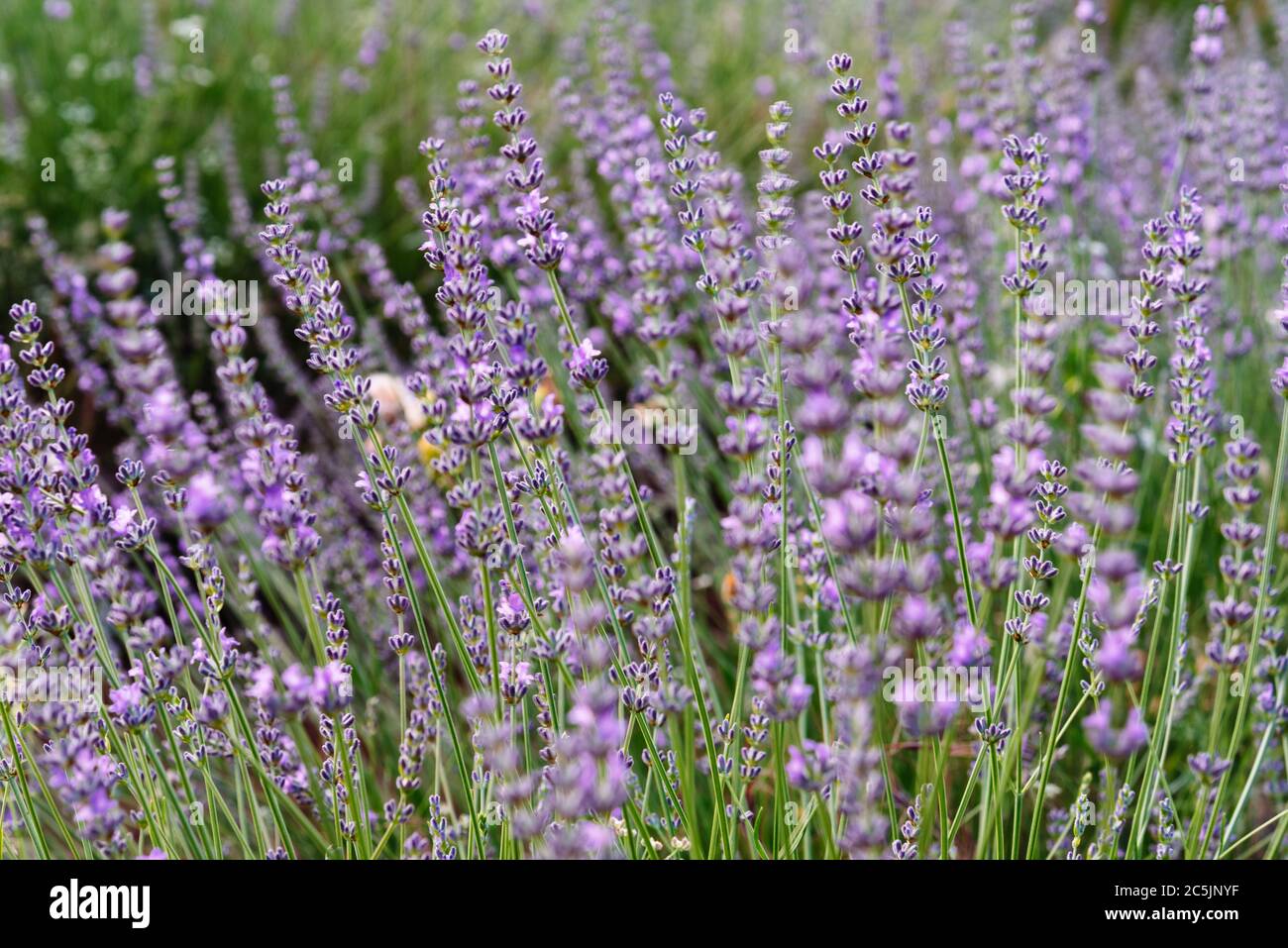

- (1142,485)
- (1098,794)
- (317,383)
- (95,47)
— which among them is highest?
(95,47)

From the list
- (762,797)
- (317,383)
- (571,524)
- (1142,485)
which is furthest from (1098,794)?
(317,383)

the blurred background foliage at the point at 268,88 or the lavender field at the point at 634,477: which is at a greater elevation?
the blurred background foliage at the point at 268,88

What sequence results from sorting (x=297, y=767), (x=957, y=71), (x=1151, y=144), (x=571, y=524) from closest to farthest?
(x=571, y=524)
(x=297, y=767)
(x=957, y=71)
(x=1151, y=144)

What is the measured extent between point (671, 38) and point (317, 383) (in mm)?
3066

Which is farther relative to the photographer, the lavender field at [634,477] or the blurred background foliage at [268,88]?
the blurred background foliage at [268,88]

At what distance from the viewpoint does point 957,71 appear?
3.31m

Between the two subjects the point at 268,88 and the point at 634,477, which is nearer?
the point at 634,477

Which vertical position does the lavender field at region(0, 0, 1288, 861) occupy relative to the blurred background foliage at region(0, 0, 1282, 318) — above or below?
below

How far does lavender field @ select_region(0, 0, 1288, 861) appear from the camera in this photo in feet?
3.92

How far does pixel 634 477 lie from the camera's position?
2625 mm

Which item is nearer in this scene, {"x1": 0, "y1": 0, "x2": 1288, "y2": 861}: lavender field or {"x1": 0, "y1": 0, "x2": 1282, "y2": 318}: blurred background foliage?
{"x1": 0, "y1": 0, "x2": 1288, "y2": 861}: lavender field

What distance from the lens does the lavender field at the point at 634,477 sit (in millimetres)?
1196

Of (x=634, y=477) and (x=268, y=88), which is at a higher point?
(x=268, y=88)
